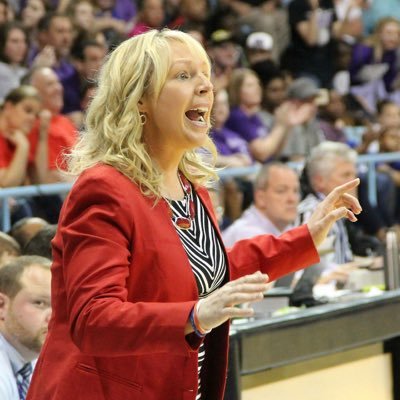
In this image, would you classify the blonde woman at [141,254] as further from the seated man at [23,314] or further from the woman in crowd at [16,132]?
the woman in crowd at [16,132]

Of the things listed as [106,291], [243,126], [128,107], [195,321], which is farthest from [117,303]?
[243,126]

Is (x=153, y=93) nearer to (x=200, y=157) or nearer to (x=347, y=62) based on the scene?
(x=200, y=157)

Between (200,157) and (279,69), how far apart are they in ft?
25.6

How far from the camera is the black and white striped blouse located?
2.36 meters

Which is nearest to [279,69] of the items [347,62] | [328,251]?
[347,62]

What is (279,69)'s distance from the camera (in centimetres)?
1039

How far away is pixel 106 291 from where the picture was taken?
6.98ft

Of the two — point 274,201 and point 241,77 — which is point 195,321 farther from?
point 241,77

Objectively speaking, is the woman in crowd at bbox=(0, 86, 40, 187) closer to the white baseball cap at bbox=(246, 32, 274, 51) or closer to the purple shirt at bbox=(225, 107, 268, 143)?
the purple shirt at bbox=(225, 107, 268, 143)

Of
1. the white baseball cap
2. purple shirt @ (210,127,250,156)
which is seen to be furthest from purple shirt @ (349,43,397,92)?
purple shirt @ (210,127,250,156)

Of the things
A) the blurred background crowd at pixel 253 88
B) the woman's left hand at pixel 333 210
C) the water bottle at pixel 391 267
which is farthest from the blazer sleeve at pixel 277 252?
the blurred background crowd at pixel 253 88

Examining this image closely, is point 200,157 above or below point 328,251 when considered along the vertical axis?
above

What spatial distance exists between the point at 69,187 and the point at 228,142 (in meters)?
2.35

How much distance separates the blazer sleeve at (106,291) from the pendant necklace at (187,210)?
0.18 metres
